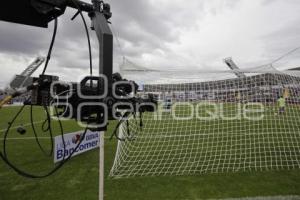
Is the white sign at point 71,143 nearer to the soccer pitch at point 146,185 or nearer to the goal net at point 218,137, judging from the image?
the soccer pitch at point 146,185

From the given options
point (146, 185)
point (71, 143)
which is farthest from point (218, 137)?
point (71, 143)

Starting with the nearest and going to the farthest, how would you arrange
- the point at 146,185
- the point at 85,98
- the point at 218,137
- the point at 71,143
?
the point at 85,98, the point at 146,185, the point at 71,143, the point at 218,137

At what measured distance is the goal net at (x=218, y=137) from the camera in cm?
556

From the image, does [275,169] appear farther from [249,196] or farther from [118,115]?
[118,115]

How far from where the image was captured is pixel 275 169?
5379 mm

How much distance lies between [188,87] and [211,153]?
1.76m

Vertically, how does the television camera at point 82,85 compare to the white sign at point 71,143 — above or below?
above

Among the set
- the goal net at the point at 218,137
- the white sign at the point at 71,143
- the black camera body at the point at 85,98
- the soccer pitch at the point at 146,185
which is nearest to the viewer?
the black camera body at the point at 85,98

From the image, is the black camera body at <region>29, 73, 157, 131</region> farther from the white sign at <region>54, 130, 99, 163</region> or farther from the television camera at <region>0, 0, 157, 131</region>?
the white sign at <region>54, 130, 99, 163</region>

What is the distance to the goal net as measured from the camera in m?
5.56

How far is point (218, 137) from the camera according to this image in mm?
8453

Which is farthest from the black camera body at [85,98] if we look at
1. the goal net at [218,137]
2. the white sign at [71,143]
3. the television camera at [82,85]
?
the goal net at [218,137]

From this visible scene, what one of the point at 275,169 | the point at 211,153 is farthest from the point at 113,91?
the point at 211,153

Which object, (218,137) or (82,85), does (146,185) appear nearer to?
(82,85)
